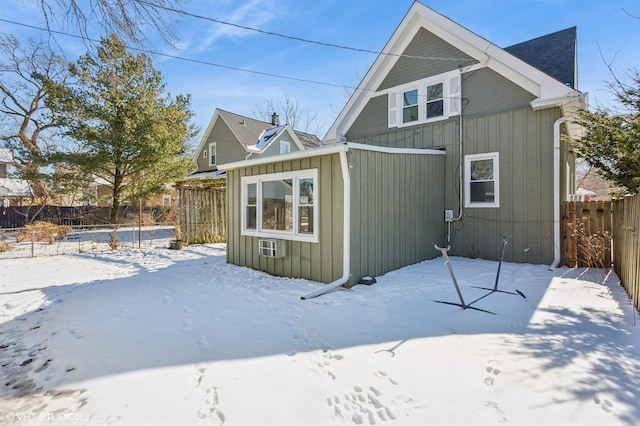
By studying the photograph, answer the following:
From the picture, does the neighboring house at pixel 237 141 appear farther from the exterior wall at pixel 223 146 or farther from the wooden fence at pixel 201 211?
the wooden fence at pixel 201 211

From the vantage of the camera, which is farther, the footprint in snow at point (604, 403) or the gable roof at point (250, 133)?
the gable roof at point (250, 133)

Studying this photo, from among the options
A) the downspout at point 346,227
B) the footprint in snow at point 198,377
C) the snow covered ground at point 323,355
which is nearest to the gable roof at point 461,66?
the snow covered ground at point 323,355

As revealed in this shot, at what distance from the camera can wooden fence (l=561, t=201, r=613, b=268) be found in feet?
20.8

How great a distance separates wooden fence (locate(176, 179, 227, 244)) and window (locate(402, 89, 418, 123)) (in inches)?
259

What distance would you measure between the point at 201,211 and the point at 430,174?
8.52 meters

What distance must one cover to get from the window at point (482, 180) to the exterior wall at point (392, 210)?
765 mm

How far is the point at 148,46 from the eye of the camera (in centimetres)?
485

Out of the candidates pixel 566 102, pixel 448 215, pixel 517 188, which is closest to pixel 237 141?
pixel 448 215

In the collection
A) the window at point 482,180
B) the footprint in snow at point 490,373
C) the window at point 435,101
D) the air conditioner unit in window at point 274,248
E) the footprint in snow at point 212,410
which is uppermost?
the window at point 435,101

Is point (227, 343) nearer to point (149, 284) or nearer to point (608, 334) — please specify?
point (149, 284)

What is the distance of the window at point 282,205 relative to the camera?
616 centimetres

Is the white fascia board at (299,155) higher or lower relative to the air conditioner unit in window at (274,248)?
higher

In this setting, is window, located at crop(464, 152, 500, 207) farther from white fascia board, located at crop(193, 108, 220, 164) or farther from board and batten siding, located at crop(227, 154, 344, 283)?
white fascia board, located at crop(193, 108, 220, 164)

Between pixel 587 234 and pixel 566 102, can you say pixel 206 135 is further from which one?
pixel 587 234
